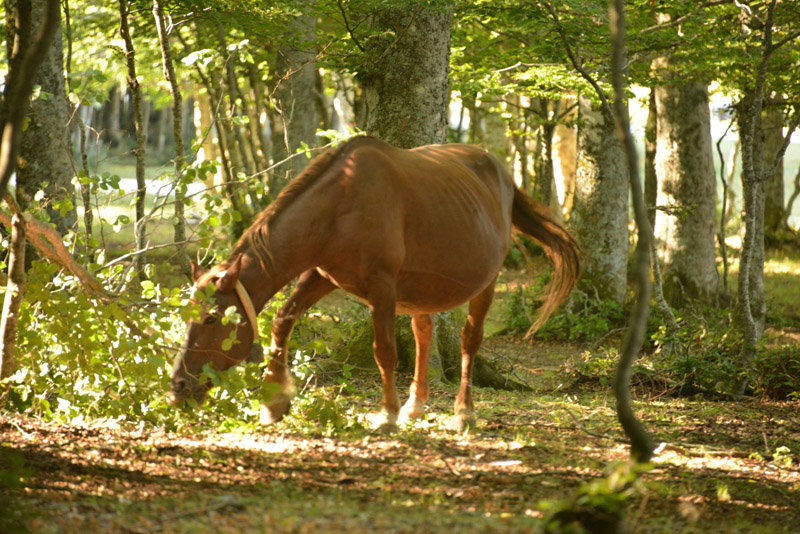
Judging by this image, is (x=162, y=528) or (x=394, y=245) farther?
(x=394, y=245)

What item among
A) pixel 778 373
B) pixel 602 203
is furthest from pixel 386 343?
pixel 602 203

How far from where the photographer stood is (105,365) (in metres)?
4.93

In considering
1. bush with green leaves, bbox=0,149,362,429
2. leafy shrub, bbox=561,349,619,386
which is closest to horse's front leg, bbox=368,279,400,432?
bush with green leaves, bbox=0,149,362,429

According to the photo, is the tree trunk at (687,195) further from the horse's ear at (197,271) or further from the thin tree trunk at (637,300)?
the thin tree trunk at (637,300)

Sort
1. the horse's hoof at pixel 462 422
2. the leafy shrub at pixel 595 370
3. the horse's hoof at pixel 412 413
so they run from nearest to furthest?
the horse's hoof at pixel 462 422
the horse's hoof at pixel 412 413
the leafy shrub at pixel 595 370

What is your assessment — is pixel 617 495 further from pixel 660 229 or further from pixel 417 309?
pixel 660 229

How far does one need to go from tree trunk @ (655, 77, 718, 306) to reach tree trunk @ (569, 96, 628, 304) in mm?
998

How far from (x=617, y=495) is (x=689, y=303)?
31.1ft

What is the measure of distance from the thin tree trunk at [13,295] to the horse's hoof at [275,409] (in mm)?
1533

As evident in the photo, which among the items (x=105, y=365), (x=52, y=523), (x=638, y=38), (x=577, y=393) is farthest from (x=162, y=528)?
(x=638, y=38)

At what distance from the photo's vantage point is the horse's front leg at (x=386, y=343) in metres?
4.89

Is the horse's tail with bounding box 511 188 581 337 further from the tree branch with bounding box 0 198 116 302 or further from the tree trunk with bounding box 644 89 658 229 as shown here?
the tree trunk with bounding box 644 89 658 229

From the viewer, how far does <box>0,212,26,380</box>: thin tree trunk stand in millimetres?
4270

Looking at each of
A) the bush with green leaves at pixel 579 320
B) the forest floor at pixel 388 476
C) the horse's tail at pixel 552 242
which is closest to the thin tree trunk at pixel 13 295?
the forest floor at pixel 388 476
